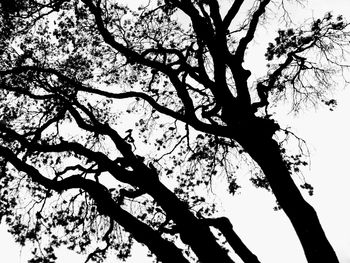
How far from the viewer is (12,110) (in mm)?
12125

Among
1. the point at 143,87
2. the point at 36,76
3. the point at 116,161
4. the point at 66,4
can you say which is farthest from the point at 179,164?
the point at 66,4

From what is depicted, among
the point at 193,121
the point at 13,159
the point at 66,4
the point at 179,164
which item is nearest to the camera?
the point at 13,159

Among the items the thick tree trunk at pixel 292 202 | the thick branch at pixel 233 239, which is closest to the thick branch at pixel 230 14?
the thick tree trunk at pixel 292 202

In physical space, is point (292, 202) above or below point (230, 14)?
below

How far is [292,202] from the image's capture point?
270 inches

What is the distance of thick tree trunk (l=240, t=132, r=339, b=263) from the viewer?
20.2 ft

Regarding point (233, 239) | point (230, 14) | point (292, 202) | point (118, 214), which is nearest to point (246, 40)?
point (230, 14)

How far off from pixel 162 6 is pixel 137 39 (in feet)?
5.23

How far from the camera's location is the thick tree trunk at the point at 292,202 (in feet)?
20.2

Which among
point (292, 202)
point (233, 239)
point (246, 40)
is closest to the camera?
point (233, 239)

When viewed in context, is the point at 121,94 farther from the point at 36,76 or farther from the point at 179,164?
the point at 179,164

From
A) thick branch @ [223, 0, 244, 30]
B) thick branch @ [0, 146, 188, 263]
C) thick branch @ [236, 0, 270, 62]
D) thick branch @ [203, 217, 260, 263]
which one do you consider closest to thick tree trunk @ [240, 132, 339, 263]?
thick branch @ [203, 217, 260, 263]

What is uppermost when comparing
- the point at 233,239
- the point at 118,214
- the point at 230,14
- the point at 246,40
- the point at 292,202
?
the point at 230,14

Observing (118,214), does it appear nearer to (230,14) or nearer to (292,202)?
(292,202)
